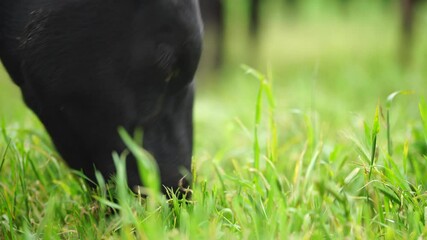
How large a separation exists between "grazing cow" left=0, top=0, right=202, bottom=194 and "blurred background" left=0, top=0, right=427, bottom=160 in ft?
1.42

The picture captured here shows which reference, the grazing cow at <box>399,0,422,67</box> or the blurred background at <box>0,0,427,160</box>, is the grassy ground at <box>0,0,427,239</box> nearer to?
the blurred background at <box>0,0,427,160</box>

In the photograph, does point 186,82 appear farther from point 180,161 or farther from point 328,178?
point 328,178

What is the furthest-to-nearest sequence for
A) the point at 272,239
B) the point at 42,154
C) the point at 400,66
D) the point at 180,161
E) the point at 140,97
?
the point at 400,66 → the point at 42,154 → the point at 180,161 → the point at 140,97 → the point at 272,239

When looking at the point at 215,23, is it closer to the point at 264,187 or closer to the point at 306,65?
the point at 306,65

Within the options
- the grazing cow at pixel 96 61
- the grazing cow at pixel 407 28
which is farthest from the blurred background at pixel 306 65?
the grazing cow at pixel 96 61

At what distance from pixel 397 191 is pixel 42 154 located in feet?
3.95

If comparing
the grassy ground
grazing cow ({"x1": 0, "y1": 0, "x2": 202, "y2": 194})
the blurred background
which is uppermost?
grazing cow ({"x1": 0, "y1": 0, "x2": 202, "y2": 194})

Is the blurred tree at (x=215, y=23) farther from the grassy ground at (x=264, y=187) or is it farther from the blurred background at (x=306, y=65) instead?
the grassy ground at (x=264, y=187)

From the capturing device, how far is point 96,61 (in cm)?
155

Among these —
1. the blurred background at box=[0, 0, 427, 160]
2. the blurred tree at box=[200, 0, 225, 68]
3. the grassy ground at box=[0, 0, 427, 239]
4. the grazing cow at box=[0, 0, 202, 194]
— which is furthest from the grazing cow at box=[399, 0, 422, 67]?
the grazing cow at box=[0, 0, 202, 194]

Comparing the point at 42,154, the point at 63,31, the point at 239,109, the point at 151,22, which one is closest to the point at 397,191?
the point at 151,22

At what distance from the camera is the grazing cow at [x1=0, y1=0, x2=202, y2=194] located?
1.52m

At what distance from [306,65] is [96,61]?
189 inches

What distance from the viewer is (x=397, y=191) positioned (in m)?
1.57
